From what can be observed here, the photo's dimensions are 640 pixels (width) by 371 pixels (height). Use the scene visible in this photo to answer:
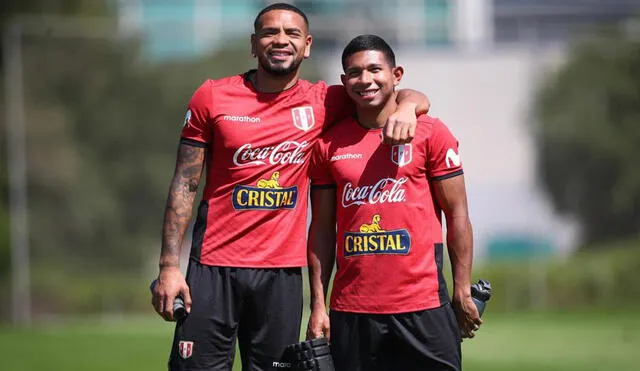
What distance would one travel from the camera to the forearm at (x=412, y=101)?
5954 mm

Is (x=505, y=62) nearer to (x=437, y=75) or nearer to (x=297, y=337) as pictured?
(x=437, y=75)

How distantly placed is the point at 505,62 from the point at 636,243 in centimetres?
612

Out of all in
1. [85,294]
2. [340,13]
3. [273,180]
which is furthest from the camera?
[340,13]

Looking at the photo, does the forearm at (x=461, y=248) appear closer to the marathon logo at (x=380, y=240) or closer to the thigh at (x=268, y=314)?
the marathon logo at (x=380, y=240)

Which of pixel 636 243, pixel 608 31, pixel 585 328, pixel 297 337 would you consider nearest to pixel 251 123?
pixel 297 337

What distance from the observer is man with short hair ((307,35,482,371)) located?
5859mm

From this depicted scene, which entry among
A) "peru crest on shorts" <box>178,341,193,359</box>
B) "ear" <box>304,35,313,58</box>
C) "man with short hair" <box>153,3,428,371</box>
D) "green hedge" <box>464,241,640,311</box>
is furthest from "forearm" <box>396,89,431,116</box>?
"green hedge" <box>464,241,640,311</box>

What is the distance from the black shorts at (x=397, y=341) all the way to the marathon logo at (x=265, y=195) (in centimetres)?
65

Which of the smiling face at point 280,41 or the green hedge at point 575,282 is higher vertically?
the smiling face at point 280,41

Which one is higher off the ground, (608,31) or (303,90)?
(608,31)

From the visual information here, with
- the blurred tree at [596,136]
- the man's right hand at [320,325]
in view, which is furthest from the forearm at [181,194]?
the blurred tree at [596,136]

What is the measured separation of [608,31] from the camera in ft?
93.4

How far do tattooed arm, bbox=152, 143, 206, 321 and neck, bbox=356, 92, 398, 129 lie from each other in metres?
0.83

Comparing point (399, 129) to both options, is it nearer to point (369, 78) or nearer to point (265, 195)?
point (369, 78)
